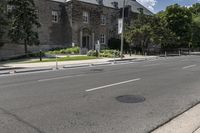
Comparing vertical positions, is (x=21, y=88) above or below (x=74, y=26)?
below

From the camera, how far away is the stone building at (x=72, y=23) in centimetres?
4581

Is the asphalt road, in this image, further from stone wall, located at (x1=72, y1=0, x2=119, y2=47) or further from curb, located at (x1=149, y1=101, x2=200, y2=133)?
stone wall, located at (x1=72, y1=0, x2=119, y2=47)

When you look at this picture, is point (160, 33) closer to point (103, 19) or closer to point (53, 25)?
point (103, 19)

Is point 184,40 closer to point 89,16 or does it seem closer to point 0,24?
point 89,16

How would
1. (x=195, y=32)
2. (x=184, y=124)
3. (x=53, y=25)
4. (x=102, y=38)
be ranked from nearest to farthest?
(x=184, y=124), (x=53, y=25), (x=102, y=38), (x=195, y=32)

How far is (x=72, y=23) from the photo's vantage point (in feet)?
153

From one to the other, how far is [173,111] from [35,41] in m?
32.0

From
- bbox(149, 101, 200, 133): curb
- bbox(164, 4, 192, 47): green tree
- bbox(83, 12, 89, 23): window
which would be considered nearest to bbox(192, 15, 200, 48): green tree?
bbox(164, 4, 192, 47): green tree

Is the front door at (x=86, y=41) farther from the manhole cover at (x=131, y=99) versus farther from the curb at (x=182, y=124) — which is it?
the curb at (x=182, y=124)

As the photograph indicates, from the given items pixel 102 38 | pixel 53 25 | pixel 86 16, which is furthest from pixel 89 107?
pixel 102 38

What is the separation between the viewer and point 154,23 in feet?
159

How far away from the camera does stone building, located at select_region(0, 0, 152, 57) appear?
4581cm

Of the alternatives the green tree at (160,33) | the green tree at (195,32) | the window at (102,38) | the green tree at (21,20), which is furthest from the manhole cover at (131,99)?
the green tree at (195,32)

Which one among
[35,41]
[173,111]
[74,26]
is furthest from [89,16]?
[173,111]
